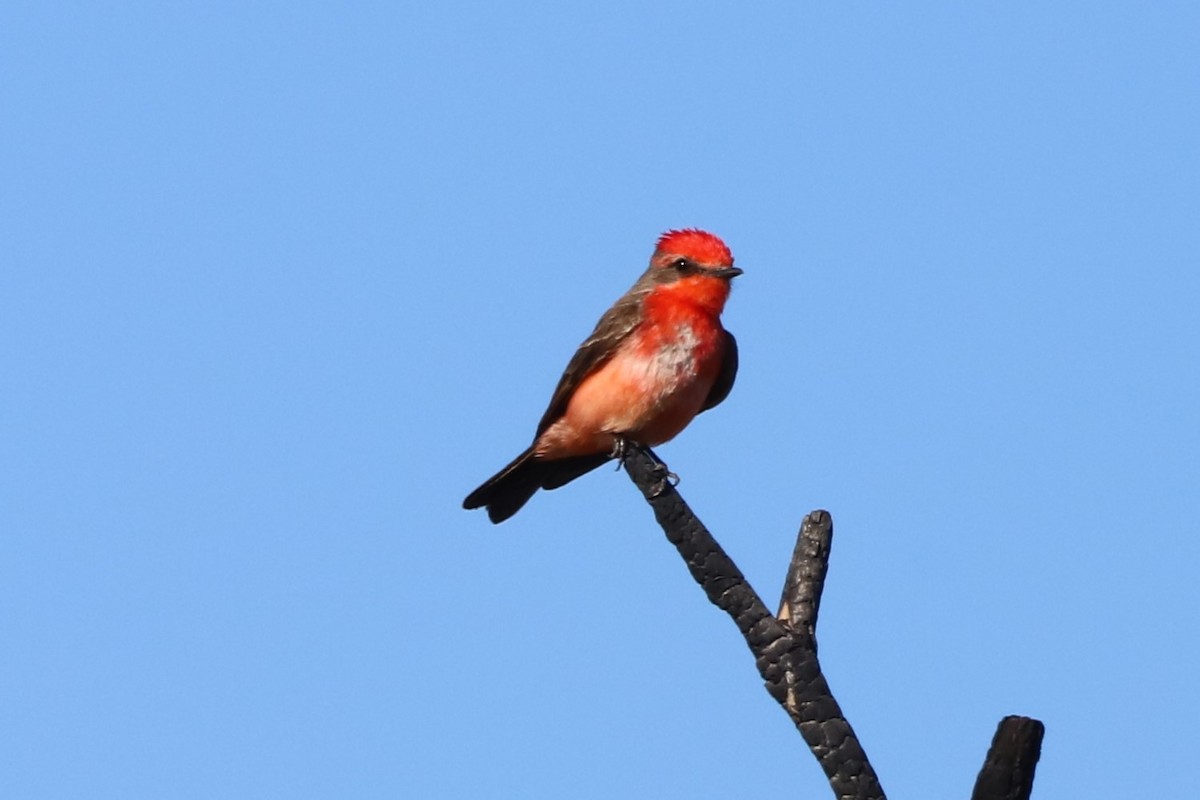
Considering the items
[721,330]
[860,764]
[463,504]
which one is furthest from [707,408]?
[860,764]

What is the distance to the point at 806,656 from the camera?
22.6ft

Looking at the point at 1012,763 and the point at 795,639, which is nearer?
the point at 1012,763

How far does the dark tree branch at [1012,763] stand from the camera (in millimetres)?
6031

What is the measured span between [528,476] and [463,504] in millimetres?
543

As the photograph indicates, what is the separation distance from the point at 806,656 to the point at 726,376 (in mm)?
5672

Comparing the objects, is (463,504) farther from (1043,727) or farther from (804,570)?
(1043,727)

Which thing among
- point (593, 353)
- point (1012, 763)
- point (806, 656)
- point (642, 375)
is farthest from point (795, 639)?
point (593, 353)

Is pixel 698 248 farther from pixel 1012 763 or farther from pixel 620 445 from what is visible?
pixel 1012 763

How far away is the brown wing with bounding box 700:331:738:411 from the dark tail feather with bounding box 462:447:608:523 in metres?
0.87

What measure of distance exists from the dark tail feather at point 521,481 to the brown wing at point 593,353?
10.1 inches

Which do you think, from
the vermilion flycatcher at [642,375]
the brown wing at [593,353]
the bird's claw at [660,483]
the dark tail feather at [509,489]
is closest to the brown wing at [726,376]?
the vermilion flycatcher at [642,375]

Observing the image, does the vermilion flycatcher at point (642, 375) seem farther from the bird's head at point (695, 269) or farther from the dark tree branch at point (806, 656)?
the dark tree branch at point (806, 656)

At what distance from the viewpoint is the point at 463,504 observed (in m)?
12.0

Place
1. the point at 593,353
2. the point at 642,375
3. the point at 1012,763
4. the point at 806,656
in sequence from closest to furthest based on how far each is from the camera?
the point at 1012,763
the point at 806,656
the point at 642,375
the point at 593,353
